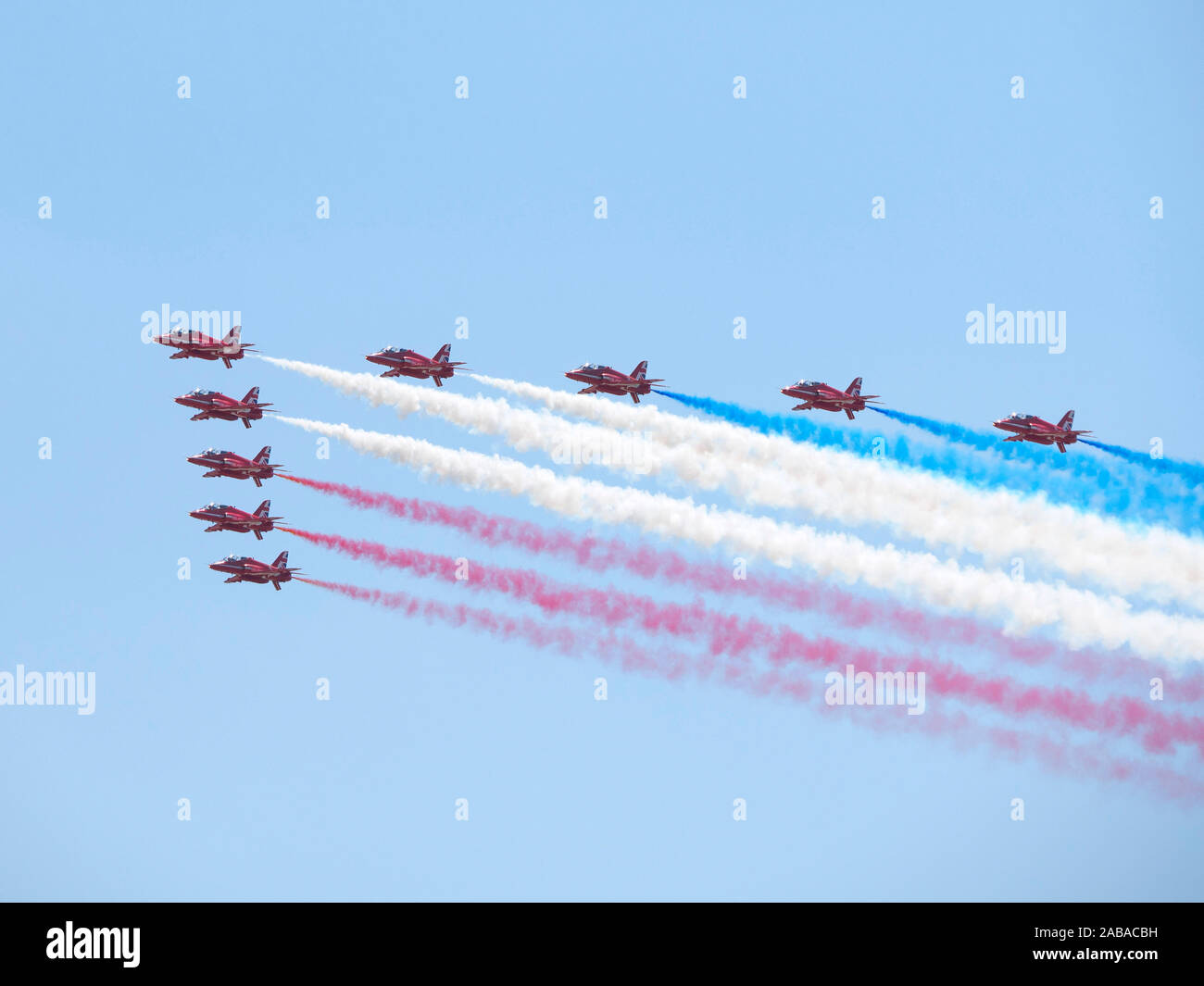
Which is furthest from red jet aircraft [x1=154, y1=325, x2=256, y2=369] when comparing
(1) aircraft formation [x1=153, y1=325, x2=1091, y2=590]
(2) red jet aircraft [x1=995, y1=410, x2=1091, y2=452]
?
(2) red jet aircraft [x1=995, y1=410, x2=1091, y2=452]

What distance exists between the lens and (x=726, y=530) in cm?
13838

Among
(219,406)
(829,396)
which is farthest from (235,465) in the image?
(829,396)

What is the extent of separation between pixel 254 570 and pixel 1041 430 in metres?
36.7

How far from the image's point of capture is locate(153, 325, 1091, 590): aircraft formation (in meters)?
138

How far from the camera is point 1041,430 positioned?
138 metres

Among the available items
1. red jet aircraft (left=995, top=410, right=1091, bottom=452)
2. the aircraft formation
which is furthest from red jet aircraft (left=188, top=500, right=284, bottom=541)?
red jet aircraft (left=995, top=410, right=1091, bottom=452)

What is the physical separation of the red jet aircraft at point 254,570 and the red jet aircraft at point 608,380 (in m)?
16.9

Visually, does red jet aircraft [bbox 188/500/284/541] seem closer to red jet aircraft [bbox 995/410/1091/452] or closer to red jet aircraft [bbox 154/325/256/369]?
red jet aircraft [bbox 154/325/256/369]

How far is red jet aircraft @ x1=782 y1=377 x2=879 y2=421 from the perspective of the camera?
137625mm

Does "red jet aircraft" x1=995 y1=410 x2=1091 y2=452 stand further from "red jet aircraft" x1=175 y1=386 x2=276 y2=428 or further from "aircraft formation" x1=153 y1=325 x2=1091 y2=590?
"red jet aircraft" x1=175 y1=386 x2=276 y2=428
